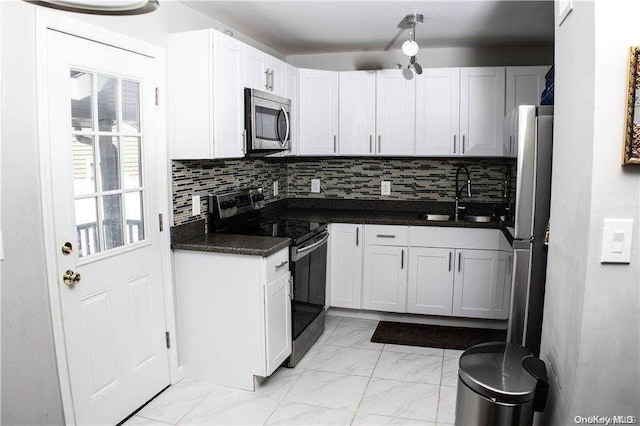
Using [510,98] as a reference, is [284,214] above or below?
below

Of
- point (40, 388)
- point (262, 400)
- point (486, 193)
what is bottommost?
point (262, 400)

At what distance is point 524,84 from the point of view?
3914mm

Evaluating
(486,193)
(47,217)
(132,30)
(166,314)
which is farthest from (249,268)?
(486,193)

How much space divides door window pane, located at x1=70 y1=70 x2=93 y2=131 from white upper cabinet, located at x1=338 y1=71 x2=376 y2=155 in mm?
2296

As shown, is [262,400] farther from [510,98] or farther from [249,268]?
[510,98]

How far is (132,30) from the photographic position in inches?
101

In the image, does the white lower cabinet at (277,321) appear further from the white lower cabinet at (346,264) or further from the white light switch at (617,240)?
the white light switch at (617,240)

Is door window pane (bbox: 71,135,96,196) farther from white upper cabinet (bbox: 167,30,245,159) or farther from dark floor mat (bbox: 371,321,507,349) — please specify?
dark floor mat (bbox: 371,321,507,349)

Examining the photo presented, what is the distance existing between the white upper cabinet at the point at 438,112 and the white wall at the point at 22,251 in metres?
2.75

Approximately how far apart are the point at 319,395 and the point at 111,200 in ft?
5.27

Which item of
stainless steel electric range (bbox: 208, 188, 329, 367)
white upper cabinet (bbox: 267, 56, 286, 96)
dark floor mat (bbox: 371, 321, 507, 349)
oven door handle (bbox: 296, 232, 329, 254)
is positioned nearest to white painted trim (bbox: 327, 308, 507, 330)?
dark floor mat (bbox: 371, 321, 507, 349)

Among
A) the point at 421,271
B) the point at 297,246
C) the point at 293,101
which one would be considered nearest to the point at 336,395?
the point at 297,246

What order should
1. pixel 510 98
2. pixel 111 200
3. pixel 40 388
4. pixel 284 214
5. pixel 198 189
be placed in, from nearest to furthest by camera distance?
pixel 40 388 → pixel 111 200 → pixel 198 189 → pixel 510 98 → pixel 284 214

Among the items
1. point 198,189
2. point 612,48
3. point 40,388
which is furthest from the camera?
point 198,189
